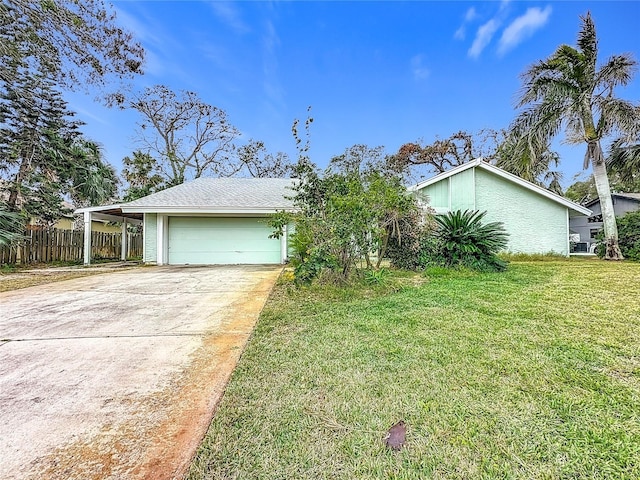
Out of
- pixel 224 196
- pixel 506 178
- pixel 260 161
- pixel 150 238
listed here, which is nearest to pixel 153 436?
pixel 224 196

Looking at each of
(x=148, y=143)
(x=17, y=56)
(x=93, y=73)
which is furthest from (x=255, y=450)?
(x=148, y=143)

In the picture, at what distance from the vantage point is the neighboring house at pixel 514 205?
13094 millimetres

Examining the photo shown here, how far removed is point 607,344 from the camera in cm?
304

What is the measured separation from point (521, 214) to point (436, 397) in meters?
13.7

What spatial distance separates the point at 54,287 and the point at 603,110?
1790 cm

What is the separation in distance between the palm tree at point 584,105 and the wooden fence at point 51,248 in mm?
19146

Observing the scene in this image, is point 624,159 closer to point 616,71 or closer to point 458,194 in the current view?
point 616,71

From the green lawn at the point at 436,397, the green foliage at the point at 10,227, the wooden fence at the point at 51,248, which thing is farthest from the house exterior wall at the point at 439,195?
the wooden fence at the point at 51,248

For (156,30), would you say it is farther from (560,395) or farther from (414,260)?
(560,395)

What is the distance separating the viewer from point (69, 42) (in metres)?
8.49

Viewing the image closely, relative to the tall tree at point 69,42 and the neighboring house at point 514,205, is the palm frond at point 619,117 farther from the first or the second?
the tall tree at point 69,42

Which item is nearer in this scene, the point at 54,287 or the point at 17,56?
the point at 54,287

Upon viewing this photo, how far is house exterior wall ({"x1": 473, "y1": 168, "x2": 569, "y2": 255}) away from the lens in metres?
13.2

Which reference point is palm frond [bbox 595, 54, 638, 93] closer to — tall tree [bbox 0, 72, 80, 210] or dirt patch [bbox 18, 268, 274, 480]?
dirt patch [bbox 18, 268, 274, 480]
